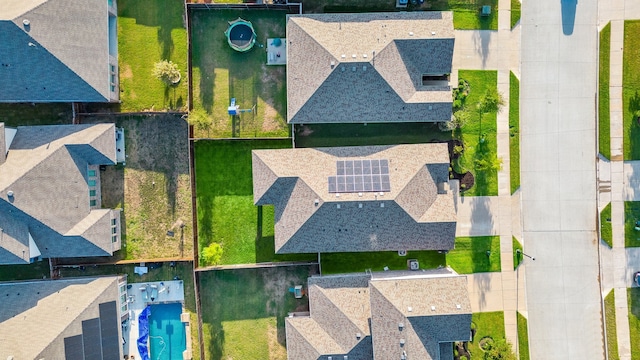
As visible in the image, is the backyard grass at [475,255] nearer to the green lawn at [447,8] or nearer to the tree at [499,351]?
the tree at [499,351]

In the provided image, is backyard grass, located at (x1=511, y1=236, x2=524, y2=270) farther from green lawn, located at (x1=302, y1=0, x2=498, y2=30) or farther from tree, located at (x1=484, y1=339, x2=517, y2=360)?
green lawn, located at (x1=302, y1=0, x2=498, y2=30)

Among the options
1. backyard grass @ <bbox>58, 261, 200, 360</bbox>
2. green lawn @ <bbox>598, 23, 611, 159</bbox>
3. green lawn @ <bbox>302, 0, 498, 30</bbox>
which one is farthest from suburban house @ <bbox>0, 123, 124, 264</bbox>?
green lawn @ <bbox>598, 23, 611, 159</bbox>

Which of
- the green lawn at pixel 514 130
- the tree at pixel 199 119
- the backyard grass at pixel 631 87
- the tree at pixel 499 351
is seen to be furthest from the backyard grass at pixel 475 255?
the tree at pixel 199 119

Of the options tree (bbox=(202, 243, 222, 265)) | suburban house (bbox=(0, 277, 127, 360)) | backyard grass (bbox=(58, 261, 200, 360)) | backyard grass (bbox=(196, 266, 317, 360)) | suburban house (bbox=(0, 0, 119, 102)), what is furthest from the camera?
backyard grass (bbox=(196, 266, 317, 360))

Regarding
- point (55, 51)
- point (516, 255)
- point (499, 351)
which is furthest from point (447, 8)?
point (55, 51)

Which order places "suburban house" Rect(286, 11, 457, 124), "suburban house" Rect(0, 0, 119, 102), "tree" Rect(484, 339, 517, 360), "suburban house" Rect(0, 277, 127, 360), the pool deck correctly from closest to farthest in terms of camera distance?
"suburban house" Rect(0, 0, 119, 102), "suburban house" Rect(0, 277, 127, 360), "suburban house" Rect(286, 11, 457, 124), "tree" Rect(484, 339, 517, 360), the pool deck

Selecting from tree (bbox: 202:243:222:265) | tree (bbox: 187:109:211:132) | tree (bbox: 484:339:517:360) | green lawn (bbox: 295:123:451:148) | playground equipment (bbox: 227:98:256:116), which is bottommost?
tree (bbox: 484:339:517:360)
